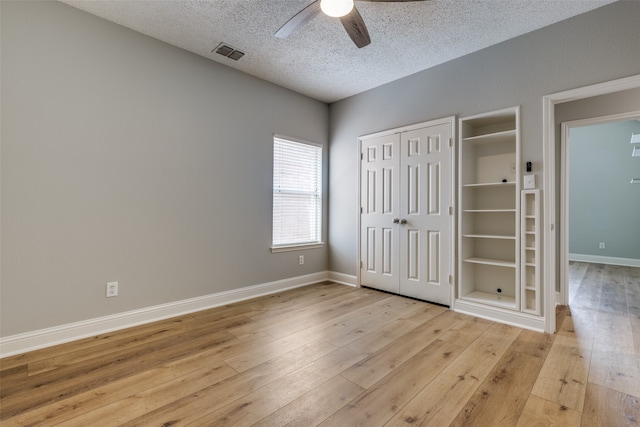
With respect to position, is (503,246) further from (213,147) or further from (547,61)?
(213,147)

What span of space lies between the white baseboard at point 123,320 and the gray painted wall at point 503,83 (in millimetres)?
1493

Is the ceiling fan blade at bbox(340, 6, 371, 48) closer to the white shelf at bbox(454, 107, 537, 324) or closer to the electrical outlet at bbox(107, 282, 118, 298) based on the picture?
the white shelf at bbox(454, 107, 537, 324)

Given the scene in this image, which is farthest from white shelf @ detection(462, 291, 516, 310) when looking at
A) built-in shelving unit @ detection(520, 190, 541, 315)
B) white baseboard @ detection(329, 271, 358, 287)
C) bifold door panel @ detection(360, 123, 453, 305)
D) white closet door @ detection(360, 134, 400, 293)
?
white baseboard @ detection(329, 271, 358, 287)

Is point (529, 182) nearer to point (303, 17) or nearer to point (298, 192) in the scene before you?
point (303, 17)

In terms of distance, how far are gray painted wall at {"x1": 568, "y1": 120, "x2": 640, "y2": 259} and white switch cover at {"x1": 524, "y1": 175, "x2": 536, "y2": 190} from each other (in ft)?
15.0

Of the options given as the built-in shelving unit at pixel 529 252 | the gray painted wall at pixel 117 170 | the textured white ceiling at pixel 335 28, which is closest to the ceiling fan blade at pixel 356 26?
the textured white ceiling at pixel 335 28

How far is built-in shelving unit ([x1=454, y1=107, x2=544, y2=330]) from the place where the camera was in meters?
2.78

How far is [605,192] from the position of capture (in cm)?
614

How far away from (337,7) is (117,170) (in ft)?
7.82

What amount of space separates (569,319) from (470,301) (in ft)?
3.19

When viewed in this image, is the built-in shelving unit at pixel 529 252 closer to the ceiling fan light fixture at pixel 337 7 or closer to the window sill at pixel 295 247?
the ceiling fan light fixture at pixel 337 7

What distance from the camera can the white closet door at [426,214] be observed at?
3.33 meters

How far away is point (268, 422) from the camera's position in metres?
1.50

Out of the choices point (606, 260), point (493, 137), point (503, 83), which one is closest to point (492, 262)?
point (493, 137)
